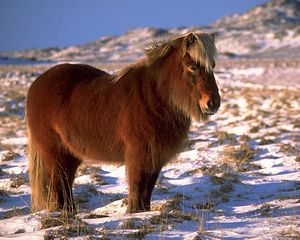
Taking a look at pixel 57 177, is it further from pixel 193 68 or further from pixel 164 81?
pixel 193 68

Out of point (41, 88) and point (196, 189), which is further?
point (196, 189)

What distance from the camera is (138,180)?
4.70 m

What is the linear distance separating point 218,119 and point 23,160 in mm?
8109

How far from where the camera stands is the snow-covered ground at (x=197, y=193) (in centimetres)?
373

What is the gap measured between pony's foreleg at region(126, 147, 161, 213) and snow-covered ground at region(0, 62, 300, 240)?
28 centimetres

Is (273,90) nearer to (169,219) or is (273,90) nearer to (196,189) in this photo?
(196,189)

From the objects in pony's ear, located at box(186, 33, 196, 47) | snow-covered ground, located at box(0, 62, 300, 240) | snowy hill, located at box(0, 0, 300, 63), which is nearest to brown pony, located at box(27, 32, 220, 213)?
pony's ear, located at box(186, 33, 196, 47)

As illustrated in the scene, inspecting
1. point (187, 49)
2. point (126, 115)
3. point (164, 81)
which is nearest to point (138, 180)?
point (126, 115)

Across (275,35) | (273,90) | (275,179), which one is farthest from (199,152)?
(275,35)

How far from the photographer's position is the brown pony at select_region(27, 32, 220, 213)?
463 centimetres

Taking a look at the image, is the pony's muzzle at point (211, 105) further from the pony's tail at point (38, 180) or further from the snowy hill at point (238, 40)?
the snowy hill at point (238, 40)

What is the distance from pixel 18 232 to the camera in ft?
13.1

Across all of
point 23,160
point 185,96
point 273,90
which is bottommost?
point 23,160

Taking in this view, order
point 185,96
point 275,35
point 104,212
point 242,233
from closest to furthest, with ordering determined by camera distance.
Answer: point 242,233 → point 185,96 → point 104,212 → point 275,35
